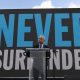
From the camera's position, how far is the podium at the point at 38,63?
6355 mm

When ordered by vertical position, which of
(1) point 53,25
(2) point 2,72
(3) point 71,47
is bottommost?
(2) point 2,72

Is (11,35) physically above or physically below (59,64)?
above

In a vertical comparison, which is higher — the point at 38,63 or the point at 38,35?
the point at 38,63

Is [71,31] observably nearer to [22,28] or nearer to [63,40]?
[63,40]

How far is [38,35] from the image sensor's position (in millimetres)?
9695

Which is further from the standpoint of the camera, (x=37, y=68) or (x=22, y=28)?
(x=22, y=28)

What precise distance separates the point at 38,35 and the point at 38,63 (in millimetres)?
3302

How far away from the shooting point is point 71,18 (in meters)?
9.95

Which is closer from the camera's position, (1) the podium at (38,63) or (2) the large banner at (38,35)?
(1) the podium at (38,63)

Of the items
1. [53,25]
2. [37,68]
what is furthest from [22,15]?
[37,68]

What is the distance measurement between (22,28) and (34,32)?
0.44 m

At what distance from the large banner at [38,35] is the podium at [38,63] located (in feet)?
9.27

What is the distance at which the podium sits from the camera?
6355 mm

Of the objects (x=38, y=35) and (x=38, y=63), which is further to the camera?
(x=38, y=35)
